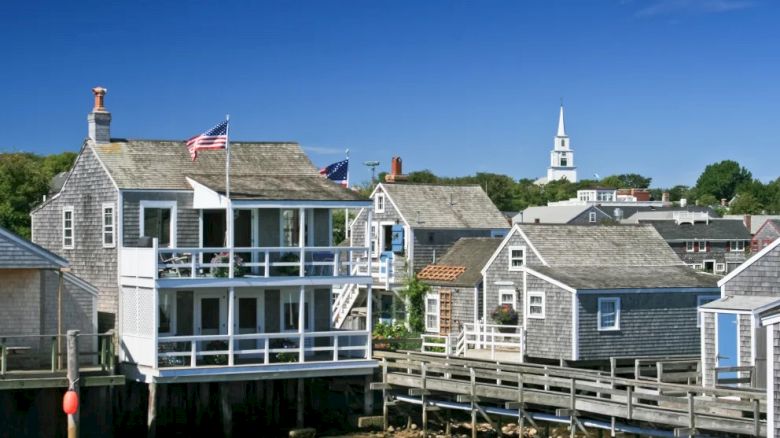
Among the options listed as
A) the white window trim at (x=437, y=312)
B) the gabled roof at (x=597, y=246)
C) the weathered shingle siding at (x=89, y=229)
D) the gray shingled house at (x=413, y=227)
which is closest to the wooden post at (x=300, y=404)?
the weathered shingle siding at (x=89, y=229)

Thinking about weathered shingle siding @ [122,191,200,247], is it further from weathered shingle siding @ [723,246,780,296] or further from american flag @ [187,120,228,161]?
weathered shingle siding @ [723,246,780,296]

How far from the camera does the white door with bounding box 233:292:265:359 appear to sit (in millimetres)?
39375

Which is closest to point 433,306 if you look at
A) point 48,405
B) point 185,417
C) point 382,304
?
point 382,304

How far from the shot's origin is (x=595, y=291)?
43406mm

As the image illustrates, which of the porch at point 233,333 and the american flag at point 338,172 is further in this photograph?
the american flag at point 338,172

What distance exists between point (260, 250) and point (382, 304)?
18.5m

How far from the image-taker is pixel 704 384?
3659cm

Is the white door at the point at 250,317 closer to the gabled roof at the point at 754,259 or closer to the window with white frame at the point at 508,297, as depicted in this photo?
the window with white frame at the point at 508,297

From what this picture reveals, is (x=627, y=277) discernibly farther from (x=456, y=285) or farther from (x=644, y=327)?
(x=456, y=285)

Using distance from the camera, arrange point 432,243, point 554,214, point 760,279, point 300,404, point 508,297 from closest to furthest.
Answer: point 760,279 → point 300,404 → point 508,297 → point 432,243 → point 554,214

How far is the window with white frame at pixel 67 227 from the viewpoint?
41625 millimetres

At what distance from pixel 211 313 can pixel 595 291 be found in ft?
40.2

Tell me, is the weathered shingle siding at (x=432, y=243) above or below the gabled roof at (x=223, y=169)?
below

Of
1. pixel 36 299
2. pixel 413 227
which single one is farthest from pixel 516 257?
pixel 36 299
